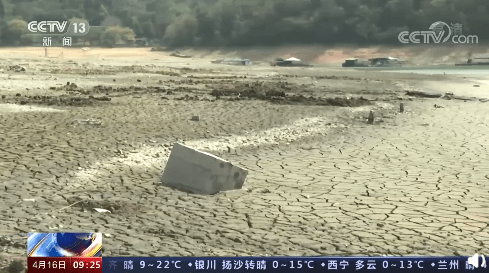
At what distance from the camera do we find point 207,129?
12.7m

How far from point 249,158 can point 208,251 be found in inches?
183

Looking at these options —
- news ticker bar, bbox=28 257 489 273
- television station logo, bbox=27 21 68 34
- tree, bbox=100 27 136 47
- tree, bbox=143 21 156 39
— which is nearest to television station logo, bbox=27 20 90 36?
television station logo, bbox=27 21 68 34

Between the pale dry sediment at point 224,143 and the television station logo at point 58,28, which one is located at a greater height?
the television station logo at point 58,28

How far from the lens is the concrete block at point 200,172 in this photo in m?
7.49

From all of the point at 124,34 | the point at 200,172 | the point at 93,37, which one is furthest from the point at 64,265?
the point at 124,34

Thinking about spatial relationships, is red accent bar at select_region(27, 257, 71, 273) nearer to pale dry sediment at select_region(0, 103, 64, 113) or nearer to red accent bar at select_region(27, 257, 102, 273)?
red accent bar at select_region(27, 257, 102, 273)

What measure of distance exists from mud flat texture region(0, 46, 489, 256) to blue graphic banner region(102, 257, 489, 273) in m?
1.80

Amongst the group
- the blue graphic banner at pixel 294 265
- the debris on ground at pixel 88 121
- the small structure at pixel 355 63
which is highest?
the small structure at pixel 355 63

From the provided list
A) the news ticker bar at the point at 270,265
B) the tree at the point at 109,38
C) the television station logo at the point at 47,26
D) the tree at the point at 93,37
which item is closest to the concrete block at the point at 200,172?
the news ticker bar at the point at 270,265

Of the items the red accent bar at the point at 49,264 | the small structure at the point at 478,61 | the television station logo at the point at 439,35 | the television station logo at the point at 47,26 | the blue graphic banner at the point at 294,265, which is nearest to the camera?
the red accent bar at the point at 49,264

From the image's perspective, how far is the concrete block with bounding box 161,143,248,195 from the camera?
24.6 ft

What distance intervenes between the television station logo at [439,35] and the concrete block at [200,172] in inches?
2548

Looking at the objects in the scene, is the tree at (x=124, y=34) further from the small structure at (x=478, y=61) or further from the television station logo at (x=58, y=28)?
the small structure at (x=478, y=61)

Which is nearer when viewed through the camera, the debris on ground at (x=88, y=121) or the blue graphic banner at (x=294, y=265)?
the blue graphic banner at (x=294, y=265)
